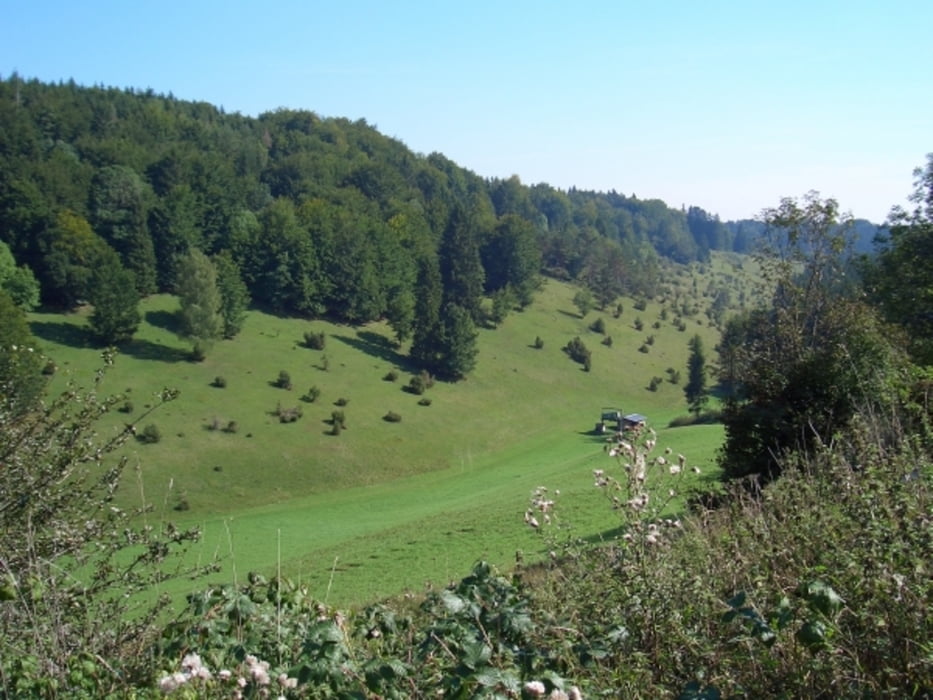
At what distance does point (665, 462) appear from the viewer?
5.53m

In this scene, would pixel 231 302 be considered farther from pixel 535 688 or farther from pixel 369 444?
pixel 535 688

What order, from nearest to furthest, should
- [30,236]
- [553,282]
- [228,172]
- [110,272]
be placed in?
[110,272] < [30,236] < [228,172] < [553,282]

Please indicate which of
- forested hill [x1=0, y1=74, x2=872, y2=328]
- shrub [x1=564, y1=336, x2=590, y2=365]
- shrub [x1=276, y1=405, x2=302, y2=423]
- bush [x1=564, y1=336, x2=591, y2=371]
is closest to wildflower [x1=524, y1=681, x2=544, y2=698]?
shrub [x1=276, y1=405, x2=302, y2=423]

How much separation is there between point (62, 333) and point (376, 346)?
2975cm

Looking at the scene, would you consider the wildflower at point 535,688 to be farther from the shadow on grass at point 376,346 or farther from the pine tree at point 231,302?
the shadow on grass at point 376,346

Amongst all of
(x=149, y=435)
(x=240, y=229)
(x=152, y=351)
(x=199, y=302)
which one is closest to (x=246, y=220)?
(x=240, y=229)

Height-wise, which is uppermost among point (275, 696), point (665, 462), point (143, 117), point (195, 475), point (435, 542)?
point (143, 117)

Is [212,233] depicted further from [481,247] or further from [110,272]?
[481,247]

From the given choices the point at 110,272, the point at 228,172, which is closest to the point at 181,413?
the point at 110,272

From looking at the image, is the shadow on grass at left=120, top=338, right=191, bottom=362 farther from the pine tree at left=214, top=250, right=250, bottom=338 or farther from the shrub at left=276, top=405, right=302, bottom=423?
the shrub at left=276, top=405, right=302, bottom=423

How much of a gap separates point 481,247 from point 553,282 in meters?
15.7

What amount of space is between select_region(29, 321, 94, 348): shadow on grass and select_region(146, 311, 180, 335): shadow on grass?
6782 millimetres

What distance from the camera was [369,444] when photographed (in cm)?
5866

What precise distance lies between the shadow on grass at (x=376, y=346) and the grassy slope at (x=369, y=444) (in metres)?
0.31
